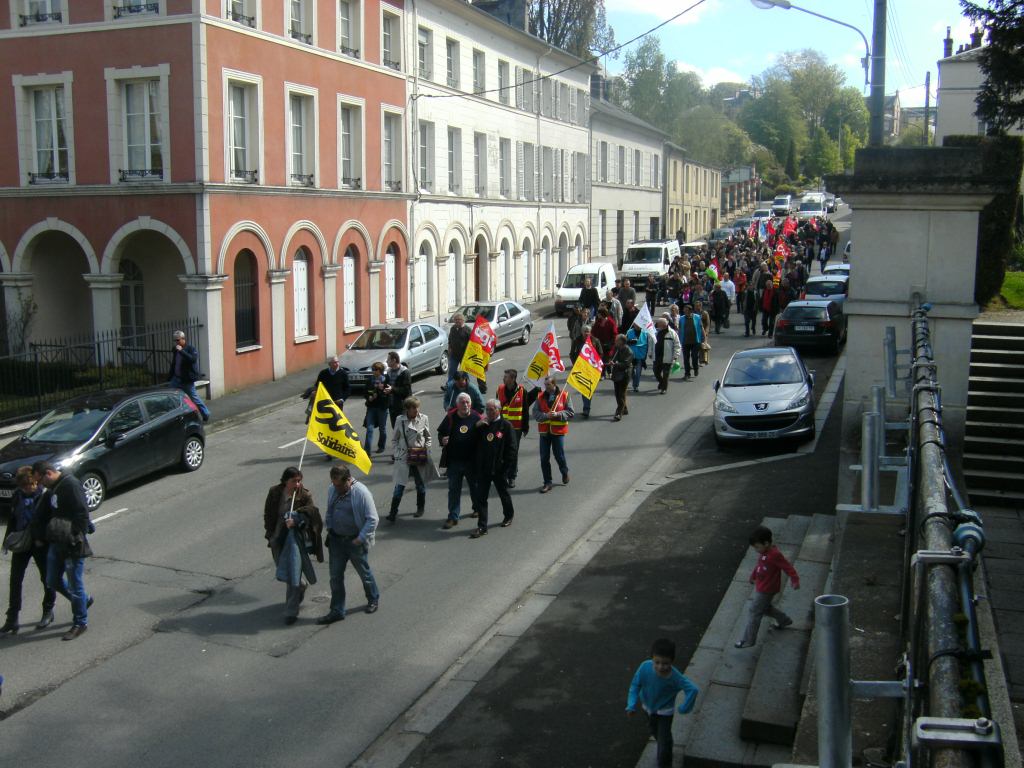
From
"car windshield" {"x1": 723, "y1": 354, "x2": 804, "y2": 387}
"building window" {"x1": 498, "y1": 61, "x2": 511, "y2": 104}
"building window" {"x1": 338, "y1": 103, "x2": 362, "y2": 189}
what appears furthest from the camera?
"building window" {"x1": 498, "y1": 61, "x2": 511, "y2": 104}

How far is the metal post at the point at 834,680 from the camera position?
2.76 meters

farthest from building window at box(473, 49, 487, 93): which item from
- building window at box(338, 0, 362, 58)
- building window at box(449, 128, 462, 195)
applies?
building window at box(338, 0, 362, 58)

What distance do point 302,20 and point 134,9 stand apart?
16.0 ft

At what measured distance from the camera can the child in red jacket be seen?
9.01 meters

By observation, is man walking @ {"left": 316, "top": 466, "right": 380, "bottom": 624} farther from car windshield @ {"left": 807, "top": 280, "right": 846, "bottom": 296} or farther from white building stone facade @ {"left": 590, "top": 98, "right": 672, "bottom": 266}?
white building stone facade @ {"left": 590, "top": 98, "right": 672, "bottom": 266}

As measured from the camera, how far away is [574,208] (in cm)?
5044

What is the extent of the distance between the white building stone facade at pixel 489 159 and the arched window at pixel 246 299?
8.43 meters

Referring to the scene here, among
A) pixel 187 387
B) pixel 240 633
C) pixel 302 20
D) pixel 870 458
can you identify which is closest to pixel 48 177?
pixel 302 20

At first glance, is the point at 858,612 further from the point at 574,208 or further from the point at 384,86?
the point at 574,208

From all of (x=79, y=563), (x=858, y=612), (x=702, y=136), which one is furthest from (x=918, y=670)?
(x=702, y=136)

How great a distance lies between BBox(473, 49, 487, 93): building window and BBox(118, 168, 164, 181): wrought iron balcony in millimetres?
17189

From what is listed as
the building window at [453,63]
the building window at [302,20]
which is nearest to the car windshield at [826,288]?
the building window at [453,63]

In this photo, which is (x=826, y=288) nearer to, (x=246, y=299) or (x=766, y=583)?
(x=246, y=299)

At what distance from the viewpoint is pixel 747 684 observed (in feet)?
27.9
